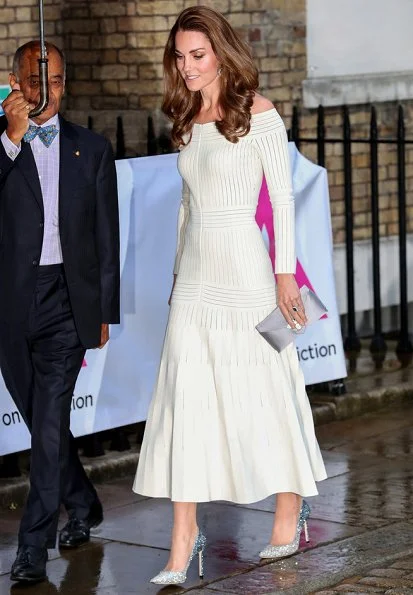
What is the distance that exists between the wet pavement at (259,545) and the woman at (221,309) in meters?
0.23

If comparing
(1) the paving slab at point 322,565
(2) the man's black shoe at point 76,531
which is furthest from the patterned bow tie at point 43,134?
(1) the paving slab at point 322,565

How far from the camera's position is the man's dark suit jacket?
19.5 ft

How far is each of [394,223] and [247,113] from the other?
5728 millimetres

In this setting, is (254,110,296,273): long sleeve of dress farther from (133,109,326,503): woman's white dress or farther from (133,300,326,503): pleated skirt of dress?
(133,300,326,503): pleated skirt of dress

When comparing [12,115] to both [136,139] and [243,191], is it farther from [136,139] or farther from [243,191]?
[136,139]

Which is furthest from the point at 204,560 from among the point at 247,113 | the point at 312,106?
the point at 312,106

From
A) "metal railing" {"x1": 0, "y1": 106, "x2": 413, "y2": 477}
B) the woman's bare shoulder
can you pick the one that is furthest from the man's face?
"metal railing" {"x1": 0, "y1": 106, "x2": 413, "y2": 477}

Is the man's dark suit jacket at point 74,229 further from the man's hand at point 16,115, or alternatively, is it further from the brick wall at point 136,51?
the brick wall at point 136,51

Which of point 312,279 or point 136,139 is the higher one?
point 136,139

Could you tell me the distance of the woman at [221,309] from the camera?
5.81 meters

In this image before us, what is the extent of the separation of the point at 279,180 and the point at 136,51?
4.52 metres

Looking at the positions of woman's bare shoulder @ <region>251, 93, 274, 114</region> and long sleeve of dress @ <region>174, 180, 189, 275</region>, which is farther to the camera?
long sleeve of dress @ <region>174, 180, 189, 275</region>

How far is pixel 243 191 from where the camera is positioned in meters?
5.86

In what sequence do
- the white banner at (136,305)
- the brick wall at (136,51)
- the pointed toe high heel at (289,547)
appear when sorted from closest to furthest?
the pointed toe high heel at (289,547)
the white banner at (136,305)
the brick wall at (136,51)
